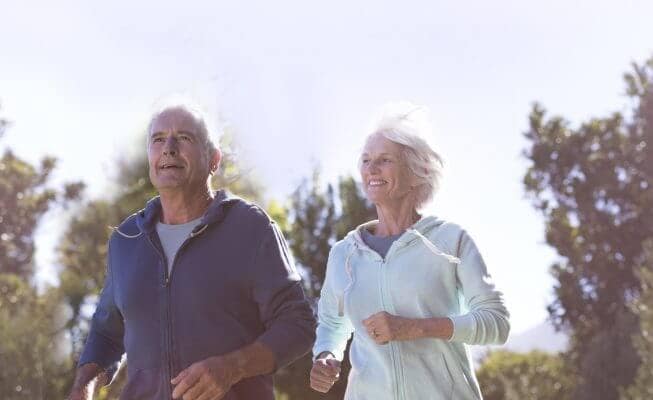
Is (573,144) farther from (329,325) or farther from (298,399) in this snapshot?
(329,325)

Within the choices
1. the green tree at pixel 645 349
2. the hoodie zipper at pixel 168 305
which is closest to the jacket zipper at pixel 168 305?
the hoodie zipper at pixel 168 305

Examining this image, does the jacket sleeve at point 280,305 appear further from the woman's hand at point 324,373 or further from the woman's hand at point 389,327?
the woman's hand at point 324,373

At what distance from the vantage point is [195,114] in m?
4.12

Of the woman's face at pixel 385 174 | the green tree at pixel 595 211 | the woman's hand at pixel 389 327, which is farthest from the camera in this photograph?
the green tree at pixel 595 211

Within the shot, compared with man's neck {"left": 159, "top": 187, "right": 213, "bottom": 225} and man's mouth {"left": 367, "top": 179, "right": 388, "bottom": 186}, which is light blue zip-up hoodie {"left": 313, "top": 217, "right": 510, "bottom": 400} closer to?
man's mouth {"left": 367, "top": 179, "right": 388, "bottom": 186}

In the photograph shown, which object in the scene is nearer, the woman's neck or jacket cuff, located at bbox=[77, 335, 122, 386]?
jacket cuff, located at bbox=[77, 335, 122, 386]

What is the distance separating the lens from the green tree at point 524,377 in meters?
24.9

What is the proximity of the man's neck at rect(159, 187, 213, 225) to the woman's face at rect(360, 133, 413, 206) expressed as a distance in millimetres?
758

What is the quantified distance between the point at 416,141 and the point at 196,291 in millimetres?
1287

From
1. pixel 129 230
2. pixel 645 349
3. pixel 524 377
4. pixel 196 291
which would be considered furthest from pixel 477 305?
pixel 524 377

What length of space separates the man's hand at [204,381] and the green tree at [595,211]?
786 inches

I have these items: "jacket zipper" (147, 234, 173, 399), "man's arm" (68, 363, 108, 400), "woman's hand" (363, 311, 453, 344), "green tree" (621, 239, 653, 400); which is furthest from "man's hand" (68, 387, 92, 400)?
"green tree" (621, 239, 653, 400)

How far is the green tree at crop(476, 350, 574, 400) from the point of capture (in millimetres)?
24875

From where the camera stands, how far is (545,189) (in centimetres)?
2527
